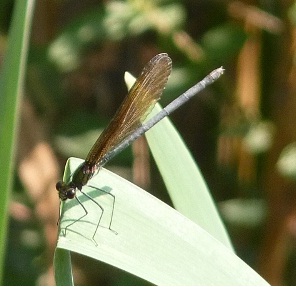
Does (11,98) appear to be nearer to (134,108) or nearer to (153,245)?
(153,245)

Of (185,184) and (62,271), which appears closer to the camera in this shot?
(62,271)

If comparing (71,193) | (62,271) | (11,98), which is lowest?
(62,271)

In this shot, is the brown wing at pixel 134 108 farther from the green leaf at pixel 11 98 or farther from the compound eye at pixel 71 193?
the green leaf at pixel 11 98

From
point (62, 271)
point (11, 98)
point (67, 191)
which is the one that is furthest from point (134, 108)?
point (62, 271)

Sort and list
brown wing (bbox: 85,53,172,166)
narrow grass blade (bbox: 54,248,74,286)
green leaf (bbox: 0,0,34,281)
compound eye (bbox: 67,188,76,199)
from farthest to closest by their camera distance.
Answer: brown wing (bbox: 85,53,172,166)
compound eye (bbox: 67,188,76,199)
green leaf (bbox: 0,0,34,281)
narrow grass blade (bbox: 54,248,74,286)

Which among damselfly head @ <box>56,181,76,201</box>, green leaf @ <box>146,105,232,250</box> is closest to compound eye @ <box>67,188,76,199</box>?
damselfly head @ <box>56,181,76,201</box>

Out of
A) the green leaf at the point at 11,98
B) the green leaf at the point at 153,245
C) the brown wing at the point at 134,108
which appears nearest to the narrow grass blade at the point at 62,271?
the green leaf at the point at 153,245

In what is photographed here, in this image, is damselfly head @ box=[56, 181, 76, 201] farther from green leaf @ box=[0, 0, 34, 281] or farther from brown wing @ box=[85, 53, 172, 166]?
green leaf @ box=[0, 0, 34, 281]
